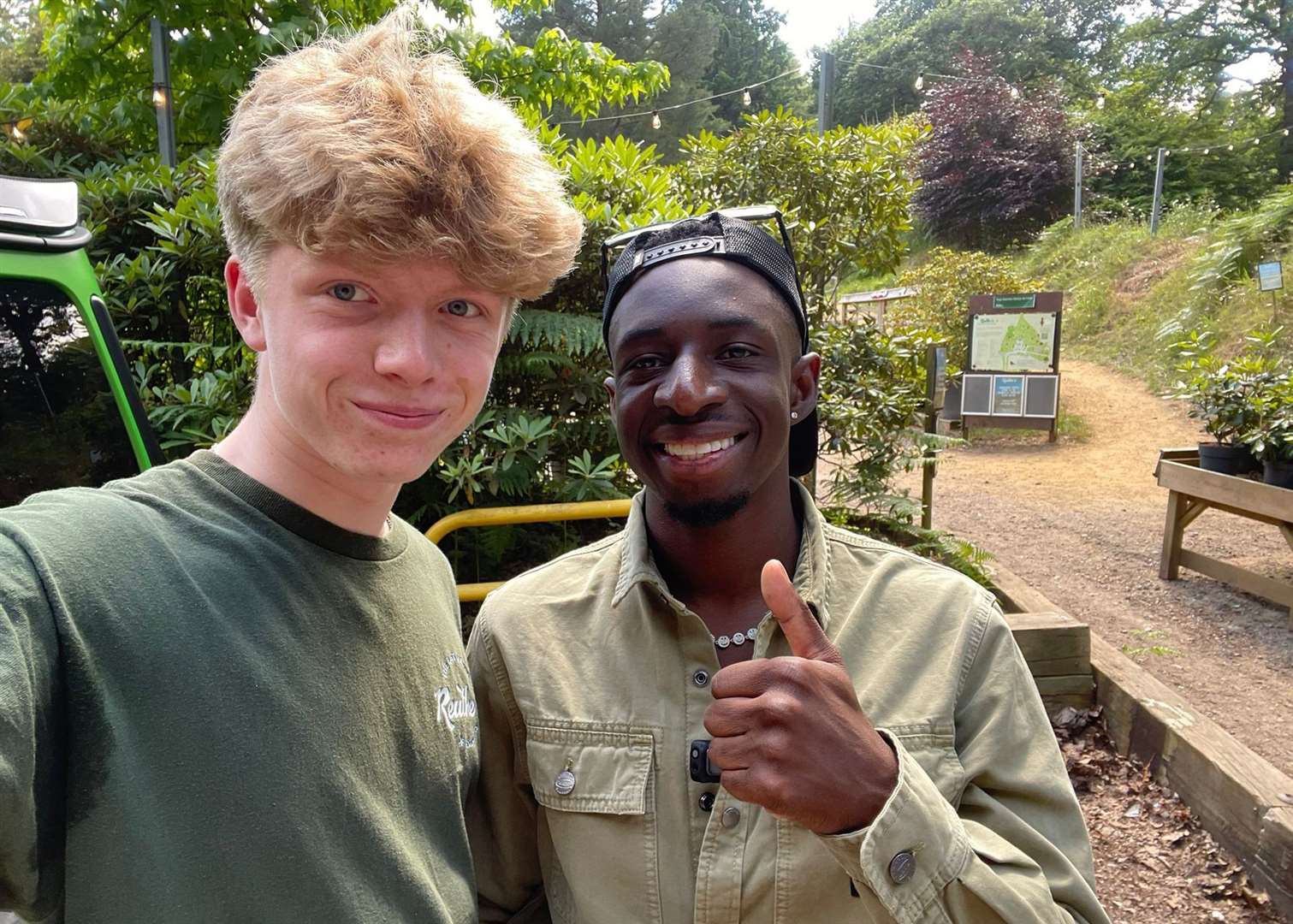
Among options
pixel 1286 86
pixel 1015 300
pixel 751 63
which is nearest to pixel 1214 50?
pixel 1286 86

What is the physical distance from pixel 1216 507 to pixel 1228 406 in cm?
76

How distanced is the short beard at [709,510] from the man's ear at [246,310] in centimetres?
71

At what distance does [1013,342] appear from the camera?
13523 mm

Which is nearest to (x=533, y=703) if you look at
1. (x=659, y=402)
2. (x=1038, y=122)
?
(x=659, y=402)

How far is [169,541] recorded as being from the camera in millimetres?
1068

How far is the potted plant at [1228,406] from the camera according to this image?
21.9 feet

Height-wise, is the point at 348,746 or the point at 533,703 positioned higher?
the point at 348,746

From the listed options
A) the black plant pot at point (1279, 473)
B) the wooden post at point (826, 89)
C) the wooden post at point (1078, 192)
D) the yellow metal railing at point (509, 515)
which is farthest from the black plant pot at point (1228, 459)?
the wooden post at point (1078, 192)

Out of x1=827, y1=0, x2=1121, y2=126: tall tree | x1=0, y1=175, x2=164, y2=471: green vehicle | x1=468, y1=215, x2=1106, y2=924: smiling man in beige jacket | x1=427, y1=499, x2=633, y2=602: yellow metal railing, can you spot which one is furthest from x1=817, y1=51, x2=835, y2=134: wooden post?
x1=827, y1=0, x2=1121, y2=126: tall tree

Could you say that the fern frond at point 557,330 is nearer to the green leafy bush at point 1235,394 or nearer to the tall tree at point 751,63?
the green leafy bush at point 1235,394

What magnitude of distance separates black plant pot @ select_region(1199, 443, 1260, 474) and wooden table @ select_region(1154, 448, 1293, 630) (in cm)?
9

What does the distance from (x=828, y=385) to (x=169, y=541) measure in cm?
478

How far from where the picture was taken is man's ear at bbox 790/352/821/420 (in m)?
1.71

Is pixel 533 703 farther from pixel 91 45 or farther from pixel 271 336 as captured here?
pixel 91 45
